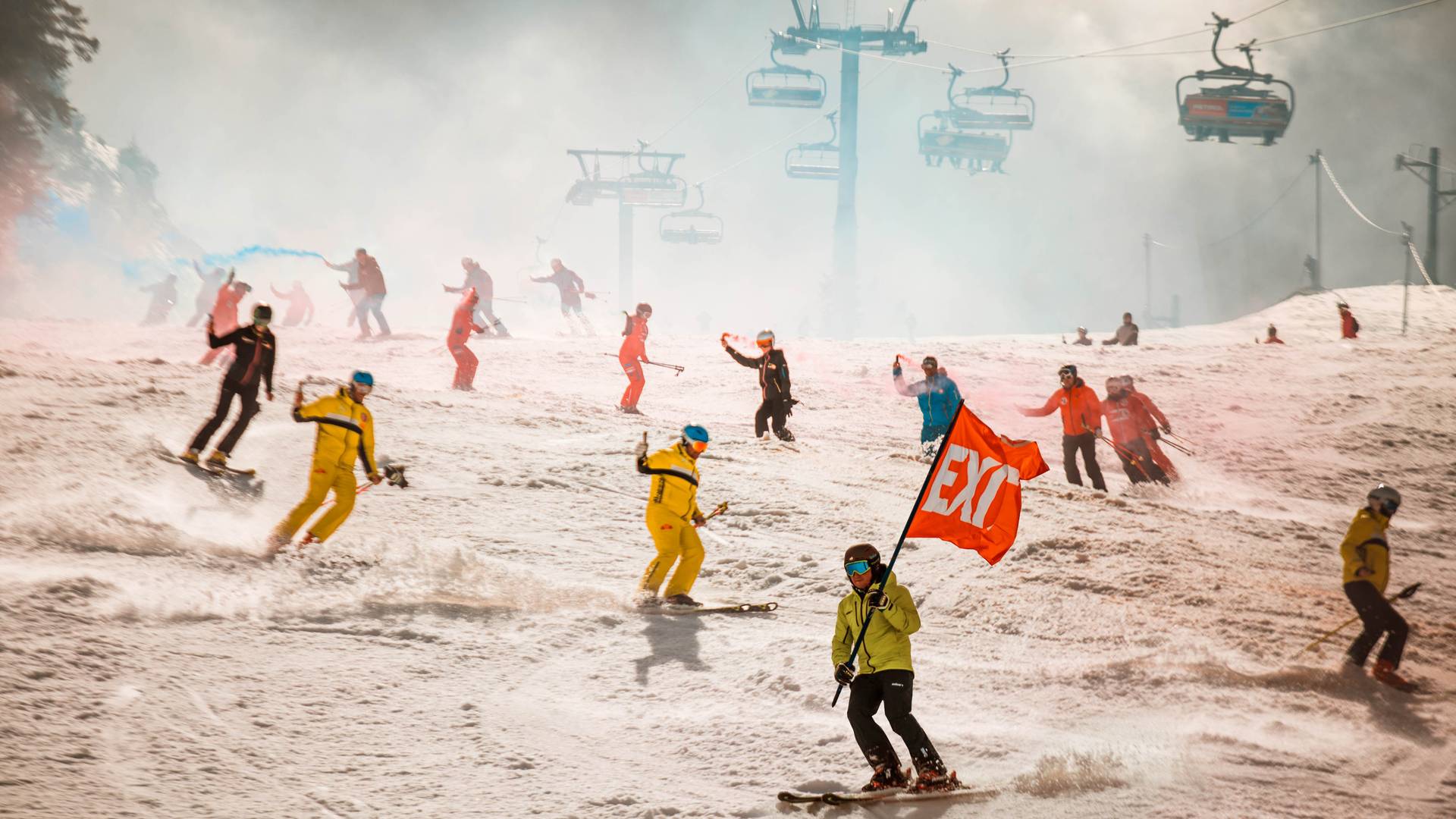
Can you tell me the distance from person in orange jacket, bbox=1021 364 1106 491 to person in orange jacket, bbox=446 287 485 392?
28.8 feet

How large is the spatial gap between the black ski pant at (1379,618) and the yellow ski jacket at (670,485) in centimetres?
491

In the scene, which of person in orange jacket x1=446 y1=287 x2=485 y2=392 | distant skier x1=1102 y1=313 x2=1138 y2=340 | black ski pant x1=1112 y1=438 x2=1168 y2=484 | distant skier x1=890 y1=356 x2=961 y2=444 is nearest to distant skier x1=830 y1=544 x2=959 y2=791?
distant skier x1=890 y1=356 x2=961 y2=444

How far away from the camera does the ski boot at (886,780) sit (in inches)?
208

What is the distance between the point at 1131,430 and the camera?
1362cm

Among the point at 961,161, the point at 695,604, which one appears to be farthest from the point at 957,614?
the point at 961,161

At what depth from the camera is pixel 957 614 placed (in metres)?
8.61

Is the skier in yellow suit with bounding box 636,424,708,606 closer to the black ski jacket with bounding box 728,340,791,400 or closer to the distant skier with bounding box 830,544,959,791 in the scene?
the distant skier with bounding box 830,544,959,791

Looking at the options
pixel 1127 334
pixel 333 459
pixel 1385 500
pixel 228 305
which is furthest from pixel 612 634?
pixel 1127 334

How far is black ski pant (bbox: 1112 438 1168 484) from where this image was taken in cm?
1371

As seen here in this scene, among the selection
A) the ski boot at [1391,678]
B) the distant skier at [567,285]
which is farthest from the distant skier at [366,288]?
the ski boot at [1391,678]

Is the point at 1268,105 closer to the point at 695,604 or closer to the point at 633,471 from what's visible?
the point at 633,471

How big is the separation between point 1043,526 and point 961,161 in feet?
127

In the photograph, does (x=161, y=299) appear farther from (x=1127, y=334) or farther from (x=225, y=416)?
(x=1127, y=334)

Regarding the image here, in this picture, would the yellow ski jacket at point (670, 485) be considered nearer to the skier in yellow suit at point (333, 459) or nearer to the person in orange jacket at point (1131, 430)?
the skier in yellow suit at point (333, 459)
